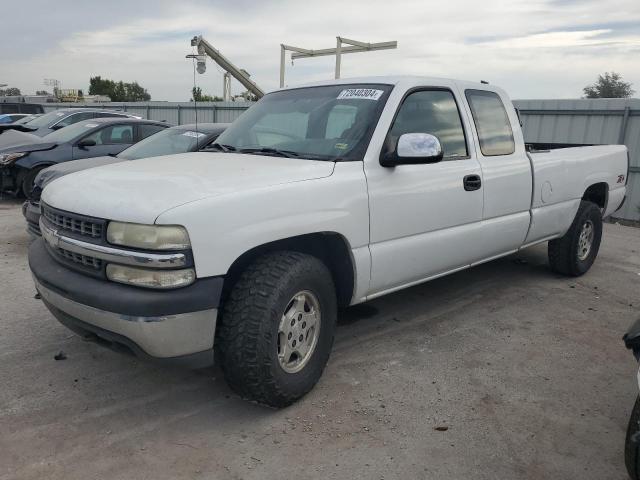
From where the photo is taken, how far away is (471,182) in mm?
4059

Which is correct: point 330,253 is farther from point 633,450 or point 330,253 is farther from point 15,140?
point 15,140

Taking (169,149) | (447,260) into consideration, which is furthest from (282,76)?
(447,260)

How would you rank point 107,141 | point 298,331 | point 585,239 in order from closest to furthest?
point 298,331
point 585,239
point 107,141

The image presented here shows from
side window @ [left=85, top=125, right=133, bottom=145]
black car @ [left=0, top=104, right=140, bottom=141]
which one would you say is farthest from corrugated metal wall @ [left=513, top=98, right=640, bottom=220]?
black car @ [left=0, top=104, right=140, bottom=141]

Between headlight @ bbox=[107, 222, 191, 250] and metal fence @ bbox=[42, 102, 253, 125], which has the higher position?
metal fence @ bbox=[42, 102, 253, 125]

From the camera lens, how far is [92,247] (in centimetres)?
266

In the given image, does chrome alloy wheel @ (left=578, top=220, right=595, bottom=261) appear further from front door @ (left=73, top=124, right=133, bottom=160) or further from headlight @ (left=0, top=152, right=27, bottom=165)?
headlight @ (left=0, top=152, right=27, bottom=165)

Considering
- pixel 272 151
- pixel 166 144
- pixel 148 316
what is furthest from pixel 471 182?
pixel 166 144

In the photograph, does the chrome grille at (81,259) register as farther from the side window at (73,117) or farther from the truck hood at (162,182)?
the side window at (73,117)

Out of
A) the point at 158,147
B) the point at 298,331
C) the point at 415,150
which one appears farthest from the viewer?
the point at 158,147

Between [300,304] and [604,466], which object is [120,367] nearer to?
[300,304]

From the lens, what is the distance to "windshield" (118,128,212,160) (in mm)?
6952

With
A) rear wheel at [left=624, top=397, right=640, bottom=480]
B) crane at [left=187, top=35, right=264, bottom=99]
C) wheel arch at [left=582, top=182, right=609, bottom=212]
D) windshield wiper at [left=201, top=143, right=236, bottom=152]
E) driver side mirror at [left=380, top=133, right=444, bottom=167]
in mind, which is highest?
crane at [left=187, top=35, right=264, bottom=99]

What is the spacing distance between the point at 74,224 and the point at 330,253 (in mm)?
1424
